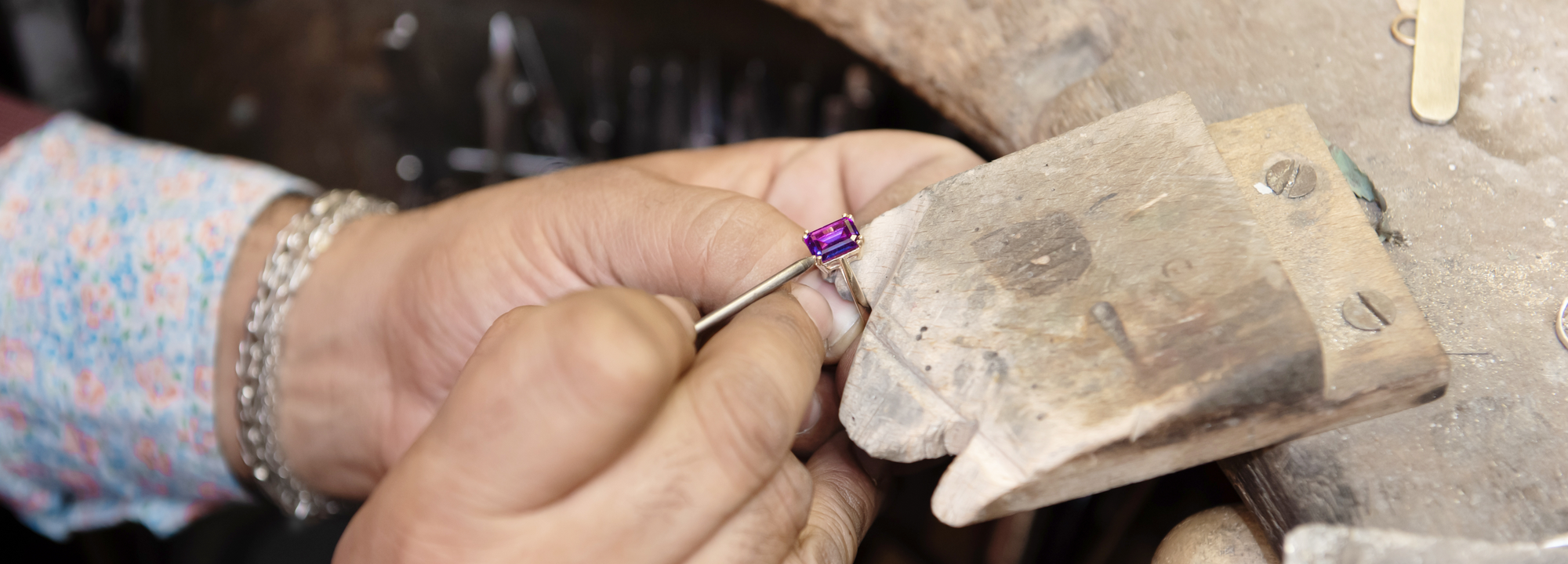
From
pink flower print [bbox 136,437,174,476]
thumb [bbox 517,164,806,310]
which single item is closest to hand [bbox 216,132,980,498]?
thumb [bbox 517,164,806,310]

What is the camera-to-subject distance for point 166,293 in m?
1.35

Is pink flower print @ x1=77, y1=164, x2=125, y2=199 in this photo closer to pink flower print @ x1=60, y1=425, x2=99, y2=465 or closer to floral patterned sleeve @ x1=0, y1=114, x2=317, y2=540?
floral patterned sleeve @ x1=0, y1=114, x2=317, y2=540

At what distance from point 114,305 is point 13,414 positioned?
27cm

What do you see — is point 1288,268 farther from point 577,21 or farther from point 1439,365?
point 577,21

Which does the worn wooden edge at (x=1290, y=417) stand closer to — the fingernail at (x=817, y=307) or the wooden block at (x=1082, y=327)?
the wooden block at (x=1082, y=327)

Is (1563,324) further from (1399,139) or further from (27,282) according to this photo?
(27,282)

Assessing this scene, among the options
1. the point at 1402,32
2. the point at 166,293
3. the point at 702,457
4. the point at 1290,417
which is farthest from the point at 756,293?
the point at 166,293

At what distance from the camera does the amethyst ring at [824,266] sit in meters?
0.91

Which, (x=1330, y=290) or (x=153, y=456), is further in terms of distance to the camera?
(x=153, y=456)

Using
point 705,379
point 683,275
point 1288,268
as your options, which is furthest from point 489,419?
point 1288,268

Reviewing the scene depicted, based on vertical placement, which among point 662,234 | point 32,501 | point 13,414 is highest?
point 662,234

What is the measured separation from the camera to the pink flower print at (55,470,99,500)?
4.77 ft

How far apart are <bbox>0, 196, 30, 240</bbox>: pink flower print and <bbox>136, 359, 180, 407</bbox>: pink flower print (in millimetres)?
309

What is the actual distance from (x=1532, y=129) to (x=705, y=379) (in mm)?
1048
